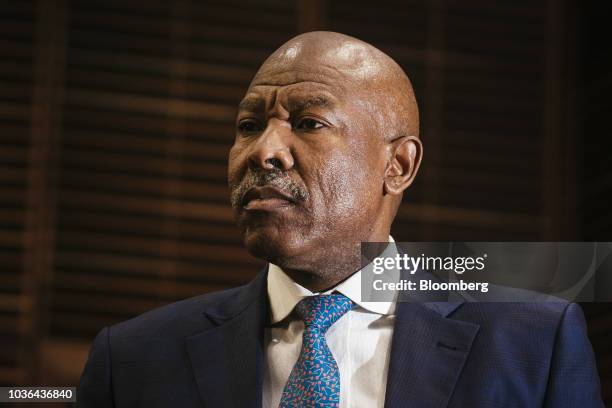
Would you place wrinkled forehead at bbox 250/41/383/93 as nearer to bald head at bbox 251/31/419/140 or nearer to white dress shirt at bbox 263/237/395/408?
bald head at bbox 251/31/419/140

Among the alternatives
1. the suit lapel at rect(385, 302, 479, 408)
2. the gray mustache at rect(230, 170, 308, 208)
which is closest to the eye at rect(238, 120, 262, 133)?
the gray mustache at rect(230, 170, 308, 208)

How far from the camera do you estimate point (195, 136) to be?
414 centimetres

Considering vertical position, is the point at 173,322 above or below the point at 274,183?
below

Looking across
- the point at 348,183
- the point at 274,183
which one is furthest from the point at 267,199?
the point at 348,183

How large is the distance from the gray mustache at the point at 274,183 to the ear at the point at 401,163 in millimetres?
219

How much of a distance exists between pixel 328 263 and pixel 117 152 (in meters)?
2.09

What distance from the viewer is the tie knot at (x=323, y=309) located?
6.89 feet

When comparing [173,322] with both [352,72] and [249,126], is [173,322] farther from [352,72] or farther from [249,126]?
[352,72]

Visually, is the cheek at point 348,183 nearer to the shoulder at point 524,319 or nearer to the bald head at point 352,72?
the bald head at point 352,72

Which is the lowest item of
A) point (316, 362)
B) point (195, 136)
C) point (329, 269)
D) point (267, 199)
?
point (316, 362)

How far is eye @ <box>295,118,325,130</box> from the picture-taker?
2.12 m

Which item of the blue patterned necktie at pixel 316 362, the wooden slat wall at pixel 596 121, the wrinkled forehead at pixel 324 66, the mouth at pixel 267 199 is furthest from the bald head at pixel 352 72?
the wooden slat wall at pixel 596 121

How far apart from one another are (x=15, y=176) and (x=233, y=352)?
2062mm

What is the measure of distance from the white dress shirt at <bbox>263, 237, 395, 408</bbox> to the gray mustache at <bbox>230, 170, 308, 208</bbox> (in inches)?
7.2
